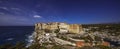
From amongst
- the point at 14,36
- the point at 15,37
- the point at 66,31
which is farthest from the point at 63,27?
the point at 14,36

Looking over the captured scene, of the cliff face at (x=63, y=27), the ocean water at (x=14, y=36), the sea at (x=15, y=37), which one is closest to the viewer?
the cliff face at (x=63, y=27)

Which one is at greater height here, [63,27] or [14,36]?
[63,27]

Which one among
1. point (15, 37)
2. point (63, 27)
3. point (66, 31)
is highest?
point (63, 27)

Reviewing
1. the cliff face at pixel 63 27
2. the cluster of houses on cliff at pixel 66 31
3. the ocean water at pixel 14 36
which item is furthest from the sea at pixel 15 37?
the cliff face at pixel 63 27

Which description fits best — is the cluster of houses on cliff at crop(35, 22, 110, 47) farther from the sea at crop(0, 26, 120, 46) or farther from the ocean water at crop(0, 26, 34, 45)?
the ocean water at crop(0, 26, 34, 45)

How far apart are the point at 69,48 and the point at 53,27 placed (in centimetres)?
3397

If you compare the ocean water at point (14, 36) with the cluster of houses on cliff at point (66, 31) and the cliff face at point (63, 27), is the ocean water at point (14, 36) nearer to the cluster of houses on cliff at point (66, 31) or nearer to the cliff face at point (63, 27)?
the cluster of houses on cliff at point (66, 31)

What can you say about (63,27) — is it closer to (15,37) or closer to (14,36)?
(15,37)

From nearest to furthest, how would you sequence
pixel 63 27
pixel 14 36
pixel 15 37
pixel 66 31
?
1. pixel 66 31
2. pixel 63 27
3. pixel 15 37
4. pixel 14 36

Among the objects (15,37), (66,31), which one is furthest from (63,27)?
(15,37)

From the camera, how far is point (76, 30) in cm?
4891

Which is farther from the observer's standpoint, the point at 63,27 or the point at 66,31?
the point at 63,27

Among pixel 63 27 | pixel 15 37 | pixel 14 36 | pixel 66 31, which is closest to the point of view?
pixel 66 31

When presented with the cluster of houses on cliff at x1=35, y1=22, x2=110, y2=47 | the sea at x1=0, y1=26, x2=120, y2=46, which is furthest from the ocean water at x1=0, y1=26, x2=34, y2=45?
the cluster of houses on cliff at x1=35, y1=22, x2=110, y2=47
